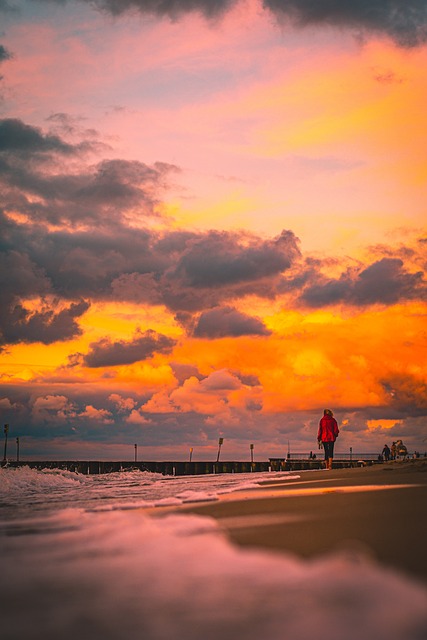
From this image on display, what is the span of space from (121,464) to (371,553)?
6290 cm

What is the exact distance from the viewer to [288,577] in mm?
3244

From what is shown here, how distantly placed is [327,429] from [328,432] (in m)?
0.12

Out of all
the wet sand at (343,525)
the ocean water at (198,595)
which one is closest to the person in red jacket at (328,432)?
the wet sand at (343,525)

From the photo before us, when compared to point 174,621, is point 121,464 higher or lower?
lower

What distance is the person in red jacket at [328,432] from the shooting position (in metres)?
22.8

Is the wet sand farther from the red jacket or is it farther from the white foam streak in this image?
the red jacket

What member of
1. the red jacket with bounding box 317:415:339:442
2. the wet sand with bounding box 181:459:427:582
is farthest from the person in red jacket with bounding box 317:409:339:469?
the wet sand with bounding box 181:459:427:582

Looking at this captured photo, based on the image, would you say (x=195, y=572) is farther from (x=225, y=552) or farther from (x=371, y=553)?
(x=371, y=553)

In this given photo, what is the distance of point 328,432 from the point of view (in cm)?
2288

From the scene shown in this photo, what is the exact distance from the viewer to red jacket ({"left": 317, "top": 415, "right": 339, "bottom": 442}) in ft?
74.9

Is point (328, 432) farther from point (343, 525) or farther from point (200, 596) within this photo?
point (200, 596)

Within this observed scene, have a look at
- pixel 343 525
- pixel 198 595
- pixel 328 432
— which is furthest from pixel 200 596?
pixel 328 432

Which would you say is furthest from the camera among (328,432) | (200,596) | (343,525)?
(328,432)

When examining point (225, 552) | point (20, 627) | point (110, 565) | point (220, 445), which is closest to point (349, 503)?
point (225, 552)
